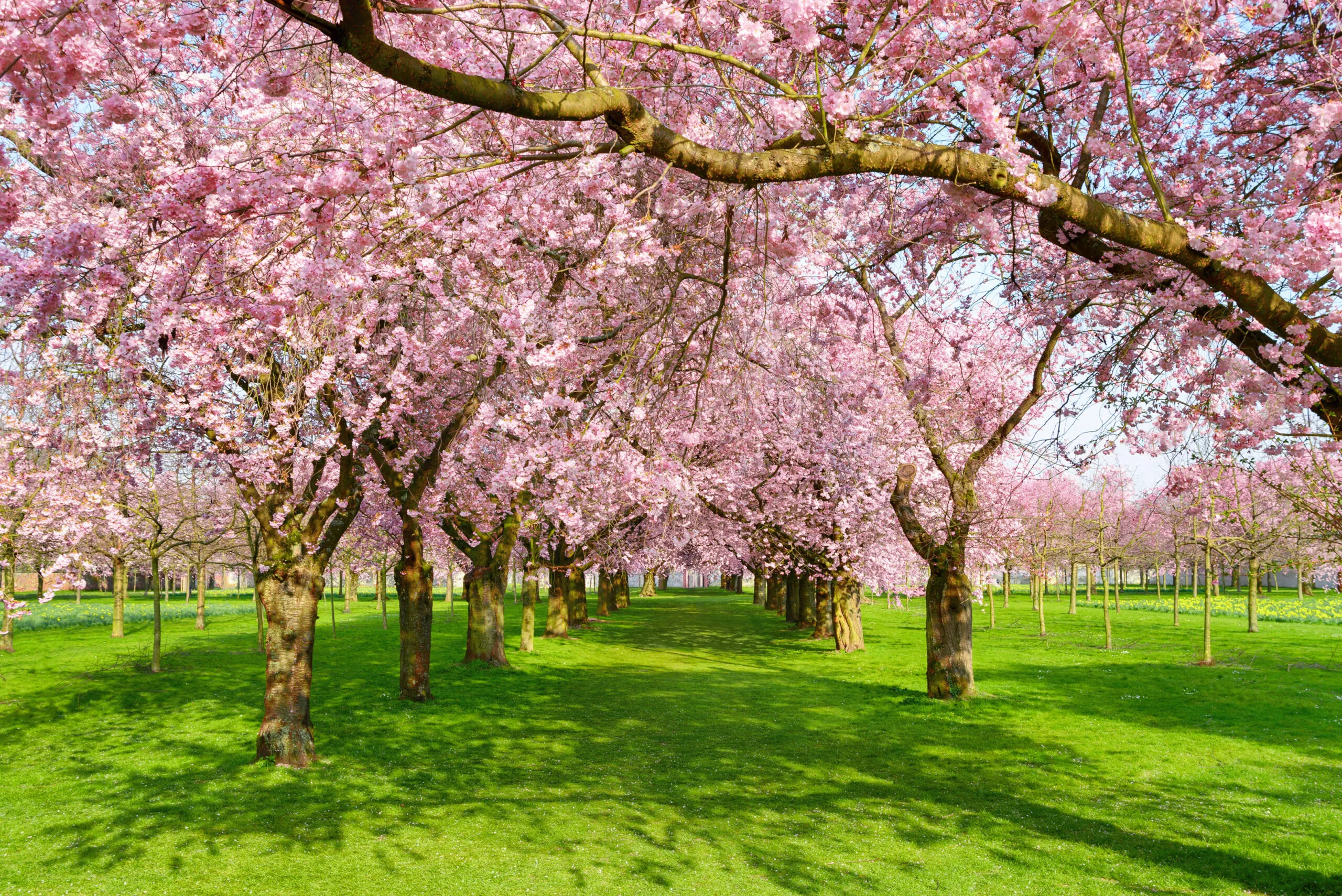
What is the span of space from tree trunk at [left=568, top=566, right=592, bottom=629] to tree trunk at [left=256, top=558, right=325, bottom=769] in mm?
24271

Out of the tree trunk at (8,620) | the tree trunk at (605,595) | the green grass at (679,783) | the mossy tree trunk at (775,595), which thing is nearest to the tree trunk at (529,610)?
the green grass at (679,783)

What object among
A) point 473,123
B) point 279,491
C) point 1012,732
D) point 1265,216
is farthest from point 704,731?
point 1265,216

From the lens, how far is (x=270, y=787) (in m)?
12.0

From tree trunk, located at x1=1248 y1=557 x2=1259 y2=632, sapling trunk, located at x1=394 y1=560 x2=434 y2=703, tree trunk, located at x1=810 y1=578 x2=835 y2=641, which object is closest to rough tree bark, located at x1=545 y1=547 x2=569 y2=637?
tree trunk, located at x1=810 y1=578 x2=835 y2=641

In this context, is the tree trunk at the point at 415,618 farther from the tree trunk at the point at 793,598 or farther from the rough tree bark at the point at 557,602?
the tree trunk at the point at 793,598

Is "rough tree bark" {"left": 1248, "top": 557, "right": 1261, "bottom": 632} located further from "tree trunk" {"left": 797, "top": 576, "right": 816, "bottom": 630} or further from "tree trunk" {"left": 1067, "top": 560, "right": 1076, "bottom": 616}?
"tree trunk" {"left": 797, "top": 576, "right": 816, "bottom": 630}

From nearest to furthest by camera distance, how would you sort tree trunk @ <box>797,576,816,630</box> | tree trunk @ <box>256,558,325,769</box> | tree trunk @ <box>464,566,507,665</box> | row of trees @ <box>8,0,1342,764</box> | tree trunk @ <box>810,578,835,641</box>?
row of trees @ <box>8,0,1342,764</box> → tree trunk @ <box>256,558,325,769</box> → tree trunk @ <box>464,566,507,665</box> → tree trunk @ <box>810,578,835,641</box> → tree trunk @ <box>797,576,816,630</box>

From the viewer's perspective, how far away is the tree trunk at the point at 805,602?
1485 inches

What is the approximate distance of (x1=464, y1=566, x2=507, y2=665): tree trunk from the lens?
2289 centimetres

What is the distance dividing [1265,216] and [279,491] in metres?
12.6

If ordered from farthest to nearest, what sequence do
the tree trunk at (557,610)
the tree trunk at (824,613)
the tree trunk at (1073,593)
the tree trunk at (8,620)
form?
the tree trunk at (1073,593) < the tree trunk at (557,610) < the tree trunk at (824,613) < the tree trunk at (8,620)

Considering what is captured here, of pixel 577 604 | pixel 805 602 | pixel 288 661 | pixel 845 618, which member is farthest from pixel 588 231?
pixel 805 602

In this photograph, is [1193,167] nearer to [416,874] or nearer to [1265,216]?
[1265,216]

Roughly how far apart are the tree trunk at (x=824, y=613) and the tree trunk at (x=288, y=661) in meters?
22.0
